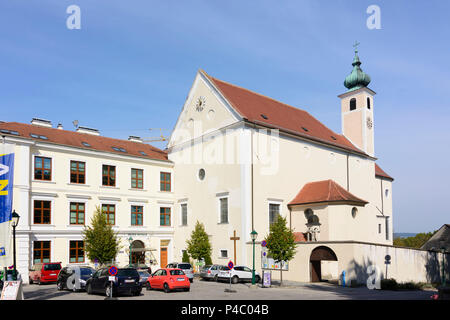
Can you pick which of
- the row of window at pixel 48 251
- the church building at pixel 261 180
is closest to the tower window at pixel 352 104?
the church building at pixel 261 180

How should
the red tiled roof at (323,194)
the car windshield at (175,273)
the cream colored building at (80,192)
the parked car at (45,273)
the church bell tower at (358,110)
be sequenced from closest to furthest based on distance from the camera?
the car windshield at (175,273), the parked car at (45,273), the cream colored building at (80,192), the red tiled roof at (323,194), the church bell tower at (358,110)

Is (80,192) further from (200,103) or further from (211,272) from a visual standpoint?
(200,103)

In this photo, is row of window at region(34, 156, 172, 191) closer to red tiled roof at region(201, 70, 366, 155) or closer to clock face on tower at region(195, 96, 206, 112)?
clock face on tower at region(195, 96, 206, 112)

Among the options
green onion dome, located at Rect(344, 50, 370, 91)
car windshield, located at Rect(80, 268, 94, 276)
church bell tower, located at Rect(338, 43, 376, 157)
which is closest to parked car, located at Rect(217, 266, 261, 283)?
car windshield, located at Rect(80, 268, 94, 276)

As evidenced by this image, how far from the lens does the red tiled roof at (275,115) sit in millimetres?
38406

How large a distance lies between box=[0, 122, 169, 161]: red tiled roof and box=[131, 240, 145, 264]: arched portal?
8.05 m

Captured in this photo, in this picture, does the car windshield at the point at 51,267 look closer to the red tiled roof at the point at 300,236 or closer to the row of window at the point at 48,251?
the row of window at the point at 48,251

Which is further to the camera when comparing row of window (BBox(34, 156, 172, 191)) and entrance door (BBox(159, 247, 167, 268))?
entrance door (BBox(159, 247, 167, 268))

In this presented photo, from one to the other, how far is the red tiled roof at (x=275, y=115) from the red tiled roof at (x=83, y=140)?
9631 millimetres

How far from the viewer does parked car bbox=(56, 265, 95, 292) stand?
23.6m

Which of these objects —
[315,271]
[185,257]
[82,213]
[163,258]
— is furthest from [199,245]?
[315,271]

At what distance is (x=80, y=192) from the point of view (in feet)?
121

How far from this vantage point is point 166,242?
4238 centimetres
